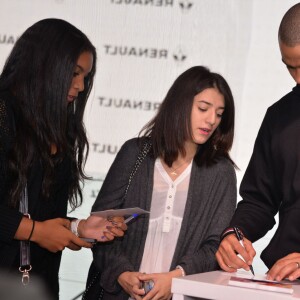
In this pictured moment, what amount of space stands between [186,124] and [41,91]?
2.51 feet

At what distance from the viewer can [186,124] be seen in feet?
11.1

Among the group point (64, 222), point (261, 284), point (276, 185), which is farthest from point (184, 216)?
point (261, 284)

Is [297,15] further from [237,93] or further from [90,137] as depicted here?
[90,137]

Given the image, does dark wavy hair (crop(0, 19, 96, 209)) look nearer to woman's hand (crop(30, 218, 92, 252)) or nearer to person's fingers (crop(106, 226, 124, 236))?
woman's hand (crop(30, 218, 92, 252))

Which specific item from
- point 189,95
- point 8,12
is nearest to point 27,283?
point 189,95

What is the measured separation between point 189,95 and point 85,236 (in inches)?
32.0

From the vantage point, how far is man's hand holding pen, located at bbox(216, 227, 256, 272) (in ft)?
8.29

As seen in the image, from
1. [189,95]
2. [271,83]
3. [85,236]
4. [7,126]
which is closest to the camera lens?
[7,126]

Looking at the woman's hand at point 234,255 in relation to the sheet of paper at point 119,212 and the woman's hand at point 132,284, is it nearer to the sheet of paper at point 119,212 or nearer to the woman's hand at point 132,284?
the sheet of paper at point 119,212

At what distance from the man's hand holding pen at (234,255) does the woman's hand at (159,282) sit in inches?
19.0

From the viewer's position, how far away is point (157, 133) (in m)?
3.44

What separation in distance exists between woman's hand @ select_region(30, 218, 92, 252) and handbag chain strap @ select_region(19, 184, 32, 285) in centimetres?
6

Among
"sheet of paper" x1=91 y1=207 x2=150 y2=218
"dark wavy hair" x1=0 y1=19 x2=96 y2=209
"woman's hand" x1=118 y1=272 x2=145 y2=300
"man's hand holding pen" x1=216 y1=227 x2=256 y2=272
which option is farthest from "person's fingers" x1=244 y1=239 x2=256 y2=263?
"dark wavy hair" x1=0 y1=19 x2=96 y2=209

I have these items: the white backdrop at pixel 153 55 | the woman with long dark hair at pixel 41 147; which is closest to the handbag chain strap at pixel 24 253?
the woman with long dark hair at pixel 41 147
